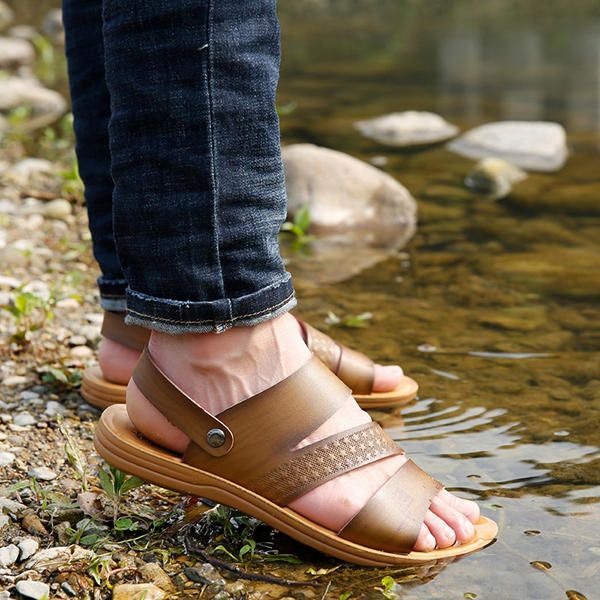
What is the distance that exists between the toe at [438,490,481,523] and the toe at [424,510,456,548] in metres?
0.06

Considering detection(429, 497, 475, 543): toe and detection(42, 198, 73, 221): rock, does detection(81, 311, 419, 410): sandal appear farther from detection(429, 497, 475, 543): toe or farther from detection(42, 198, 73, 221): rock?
detection(42, 198, 73, 221): rock

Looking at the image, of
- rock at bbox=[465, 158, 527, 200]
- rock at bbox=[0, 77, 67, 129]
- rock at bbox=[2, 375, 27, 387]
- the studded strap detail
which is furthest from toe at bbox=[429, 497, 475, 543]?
rock at bbox=[0, 77, 67, 129]

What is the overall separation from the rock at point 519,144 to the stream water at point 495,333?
0.12 meters

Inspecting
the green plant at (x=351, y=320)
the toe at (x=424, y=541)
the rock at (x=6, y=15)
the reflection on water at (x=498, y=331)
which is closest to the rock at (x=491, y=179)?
the reflection on water at (x=498, y=331)

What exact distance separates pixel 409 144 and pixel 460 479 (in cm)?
359

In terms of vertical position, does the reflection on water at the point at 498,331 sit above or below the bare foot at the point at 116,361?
below

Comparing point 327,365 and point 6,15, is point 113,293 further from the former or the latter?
point 6,15

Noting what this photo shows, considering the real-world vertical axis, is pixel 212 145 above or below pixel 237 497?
above

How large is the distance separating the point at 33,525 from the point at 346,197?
2525 mm

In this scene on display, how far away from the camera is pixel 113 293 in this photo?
2.07 m

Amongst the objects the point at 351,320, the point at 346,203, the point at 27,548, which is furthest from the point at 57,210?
the point at 27,548

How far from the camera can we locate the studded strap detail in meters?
1.53

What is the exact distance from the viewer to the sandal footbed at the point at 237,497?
1509mm

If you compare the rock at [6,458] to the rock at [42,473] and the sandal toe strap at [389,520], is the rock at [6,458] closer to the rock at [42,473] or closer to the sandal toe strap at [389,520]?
the rock at [42,473]
